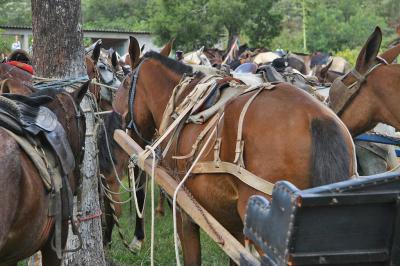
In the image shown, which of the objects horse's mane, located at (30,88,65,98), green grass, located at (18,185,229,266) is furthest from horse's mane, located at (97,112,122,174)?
horse's mane, located at (30,88,65,98)

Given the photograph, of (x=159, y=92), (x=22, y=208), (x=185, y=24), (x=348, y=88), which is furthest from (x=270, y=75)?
(x=185, y=24)

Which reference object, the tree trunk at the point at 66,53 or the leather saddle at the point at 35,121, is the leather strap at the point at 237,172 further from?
the tree trunk at the point at 66,53

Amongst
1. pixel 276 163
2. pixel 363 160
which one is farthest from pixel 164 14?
pixel 276 163

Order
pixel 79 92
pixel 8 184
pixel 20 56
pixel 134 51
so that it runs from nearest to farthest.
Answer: pixel 8 184, pixel 79 92, pixel 134 51, pixel 20 56

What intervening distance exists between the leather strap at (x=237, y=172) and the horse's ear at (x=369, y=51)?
5.75ft

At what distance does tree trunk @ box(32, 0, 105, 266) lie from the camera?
4.74 meters

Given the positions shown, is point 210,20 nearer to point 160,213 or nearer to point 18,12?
point 160,213

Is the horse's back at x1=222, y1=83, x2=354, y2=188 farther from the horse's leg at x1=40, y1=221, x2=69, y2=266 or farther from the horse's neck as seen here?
the horse's neck

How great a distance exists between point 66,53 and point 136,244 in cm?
266

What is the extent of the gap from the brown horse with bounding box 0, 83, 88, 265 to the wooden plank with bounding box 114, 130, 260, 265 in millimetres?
596

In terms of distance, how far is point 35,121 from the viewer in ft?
11.7

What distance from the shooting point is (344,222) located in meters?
2.00

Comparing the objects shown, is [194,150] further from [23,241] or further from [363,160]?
[363,160]

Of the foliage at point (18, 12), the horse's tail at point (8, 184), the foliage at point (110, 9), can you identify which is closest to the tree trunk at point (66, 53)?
the horse's tail at point (8, 184)
